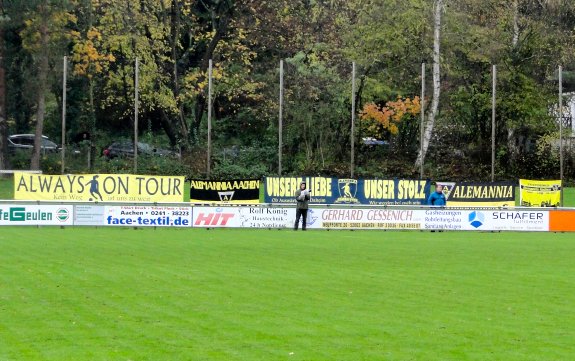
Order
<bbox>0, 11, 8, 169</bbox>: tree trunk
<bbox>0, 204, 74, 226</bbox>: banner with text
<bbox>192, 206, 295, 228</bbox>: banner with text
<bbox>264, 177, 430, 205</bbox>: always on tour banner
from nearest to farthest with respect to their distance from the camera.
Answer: <bbox>0, 204, 74, 226</bbox>: banner with text
<bbox>192, 206, 295, 228</bbox>: banner with text
<bbox>264, 177, 430, 205</bbox>: always on tour banner
<bbox>0, 11, 8, 169</bbox>: tree trunk

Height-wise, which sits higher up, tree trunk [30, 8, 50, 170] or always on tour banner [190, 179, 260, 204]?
tree trunk [30, 8, 50, 170]

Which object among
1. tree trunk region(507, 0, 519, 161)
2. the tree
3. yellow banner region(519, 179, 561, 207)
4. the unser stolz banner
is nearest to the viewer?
the unser stolz banner

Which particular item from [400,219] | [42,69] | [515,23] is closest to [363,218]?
[400,219]

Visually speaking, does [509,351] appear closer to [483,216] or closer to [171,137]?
[483,216]

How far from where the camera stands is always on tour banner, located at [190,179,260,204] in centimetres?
4378

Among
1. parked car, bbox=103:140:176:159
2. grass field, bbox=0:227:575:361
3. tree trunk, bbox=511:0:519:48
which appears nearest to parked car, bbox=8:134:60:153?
parked car, bbox=103:140:176:159

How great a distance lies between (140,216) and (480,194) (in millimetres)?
14810

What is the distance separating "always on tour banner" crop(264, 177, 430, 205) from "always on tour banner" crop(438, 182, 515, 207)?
114cm

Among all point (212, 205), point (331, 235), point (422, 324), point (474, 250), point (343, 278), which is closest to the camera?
point (422, 324)

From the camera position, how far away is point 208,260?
87.8ft

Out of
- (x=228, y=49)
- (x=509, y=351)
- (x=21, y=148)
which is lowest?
(x=509, y=351)

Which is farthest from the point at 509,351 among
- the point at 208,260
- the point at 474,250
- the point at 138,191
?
the point at 138,191

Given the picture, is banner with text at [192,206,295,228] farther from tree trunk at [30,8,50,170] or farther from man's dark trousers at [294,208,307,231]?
tree trunk at [30,8,50,170]

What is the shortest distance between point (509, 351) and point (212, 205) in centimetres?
2738
